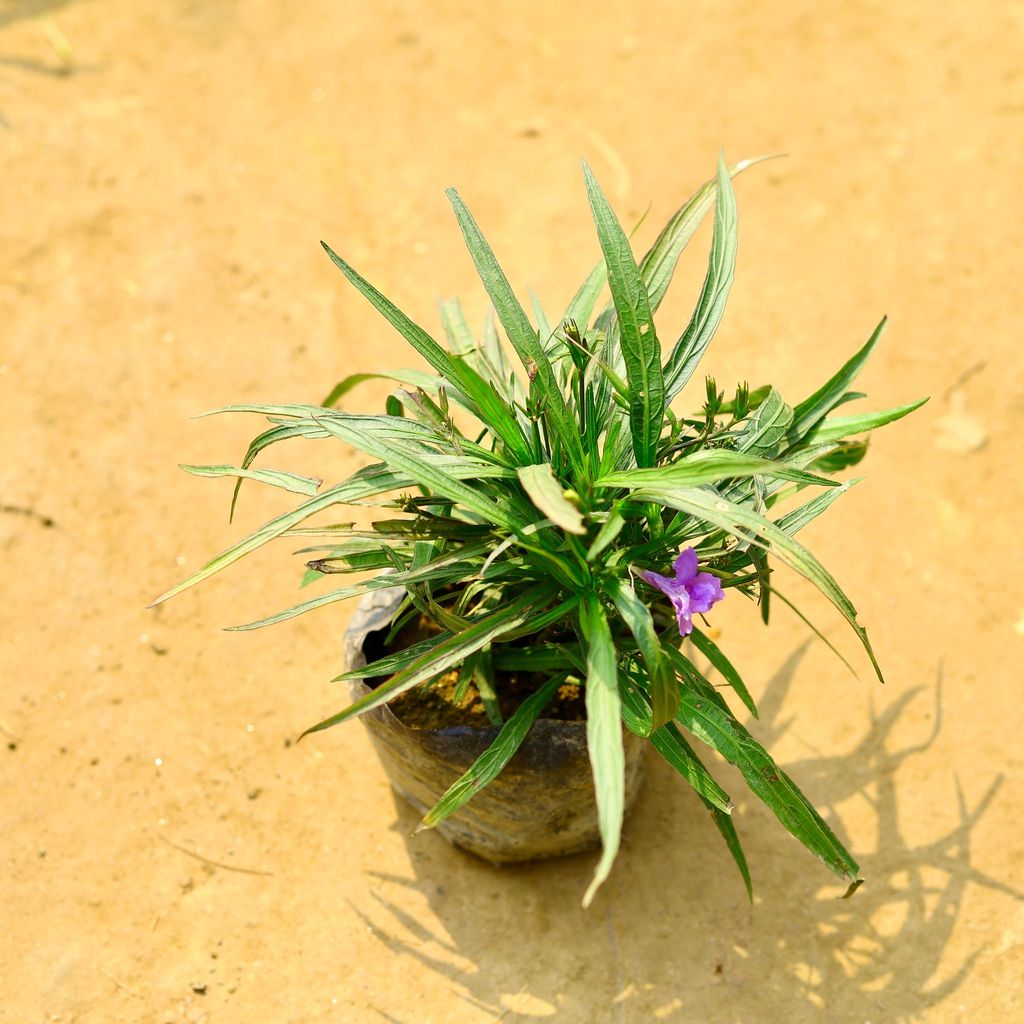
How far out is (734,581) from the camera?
1.96 meters

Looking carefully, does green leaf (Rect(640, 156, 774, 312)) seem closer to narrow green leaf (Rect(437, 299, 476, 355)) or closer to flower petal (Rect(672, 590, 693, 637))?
narrow green leaf (Rect(437, 299, 476, 355))

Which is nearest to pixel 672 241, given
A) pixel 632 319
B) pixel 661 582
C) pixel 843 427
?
pixel 632 319

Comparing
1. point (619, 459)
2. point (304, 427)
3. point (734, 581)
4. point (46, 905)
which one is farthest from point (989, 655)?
point (46, 905)

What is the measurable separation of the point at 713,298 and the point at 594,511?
17.3 inches

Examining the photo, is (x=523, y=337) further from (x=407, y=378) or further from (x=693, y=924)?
(x=693, y=924)

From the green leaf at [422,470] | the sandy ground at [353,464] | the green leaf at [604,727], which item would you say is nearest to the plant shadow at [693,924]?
the sandy ground at [353,464]

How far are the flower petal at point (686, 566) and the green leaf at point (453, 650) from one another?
248mm

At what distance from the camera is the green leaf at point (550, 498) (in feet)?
5.25

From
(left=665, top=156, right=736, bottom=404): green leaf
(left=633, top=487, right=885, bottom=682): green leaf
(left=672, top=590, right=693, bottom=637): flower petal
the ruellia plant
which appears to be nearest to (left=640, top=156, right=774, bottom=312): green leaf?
the ruellia plant

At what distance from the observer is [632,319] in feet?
6.13

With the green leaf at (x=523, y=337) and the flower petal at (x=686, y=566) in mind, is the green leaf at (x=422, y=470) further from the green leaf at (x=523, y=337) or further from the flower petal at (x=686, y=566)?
the flower petal at (x=686, y=566)

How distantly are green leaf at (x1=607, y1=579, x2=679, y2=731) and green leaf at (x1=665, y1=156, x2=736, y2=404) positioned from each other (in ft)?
1.27

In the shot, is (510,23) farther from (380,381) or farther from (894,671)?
(894,671)

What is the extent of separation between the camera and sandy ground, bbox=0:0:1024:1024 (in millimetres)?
2332
